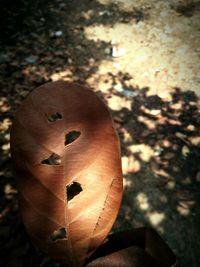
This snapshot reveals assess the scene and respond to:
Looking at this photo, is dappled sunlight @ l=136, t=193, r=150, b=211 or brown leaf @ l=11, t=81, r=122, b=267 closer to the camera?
brown leaf @ l=11, t=81, r=122, b=267

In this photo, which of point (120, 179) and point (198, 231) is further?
point (198, 231)

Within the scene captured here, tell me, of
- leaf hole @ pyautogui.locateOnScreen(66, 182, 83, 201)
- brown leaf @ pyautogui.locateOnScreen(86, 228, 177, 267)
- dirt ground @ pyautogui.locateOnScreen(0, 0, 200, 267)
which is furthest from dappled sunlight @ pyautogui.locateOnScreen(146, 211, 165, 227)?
brown leaf @ pyautogui.locateOnScreen(86, 228, 177, 267)

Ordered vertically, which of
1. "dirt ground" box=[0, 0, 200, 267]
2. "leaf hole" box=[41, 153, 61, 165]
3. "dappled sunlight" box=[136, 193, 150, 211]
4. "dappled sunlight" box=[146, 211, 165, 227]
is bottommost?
"dappled sunlight" box=[146, 211, 165, 227]

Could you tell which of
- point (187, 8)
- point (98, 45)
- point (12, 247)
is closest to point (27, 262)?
point (12, 247)

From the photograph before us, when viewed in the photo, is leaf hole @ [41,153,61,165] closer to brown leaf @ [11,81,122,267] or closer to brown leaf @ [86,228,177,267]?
brown leaf @ [11,81,122,267]

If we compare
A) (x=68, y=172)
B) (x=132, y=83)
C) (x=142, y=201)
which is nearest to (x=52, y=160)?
(x=68, y=172)

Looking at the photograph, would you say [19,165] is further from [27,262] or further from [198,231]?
[198,231]

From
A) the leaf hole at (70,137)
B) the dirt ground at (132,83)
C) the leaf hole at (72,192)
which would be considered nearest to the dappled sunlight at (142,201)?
the dirt ground at (132,83)
